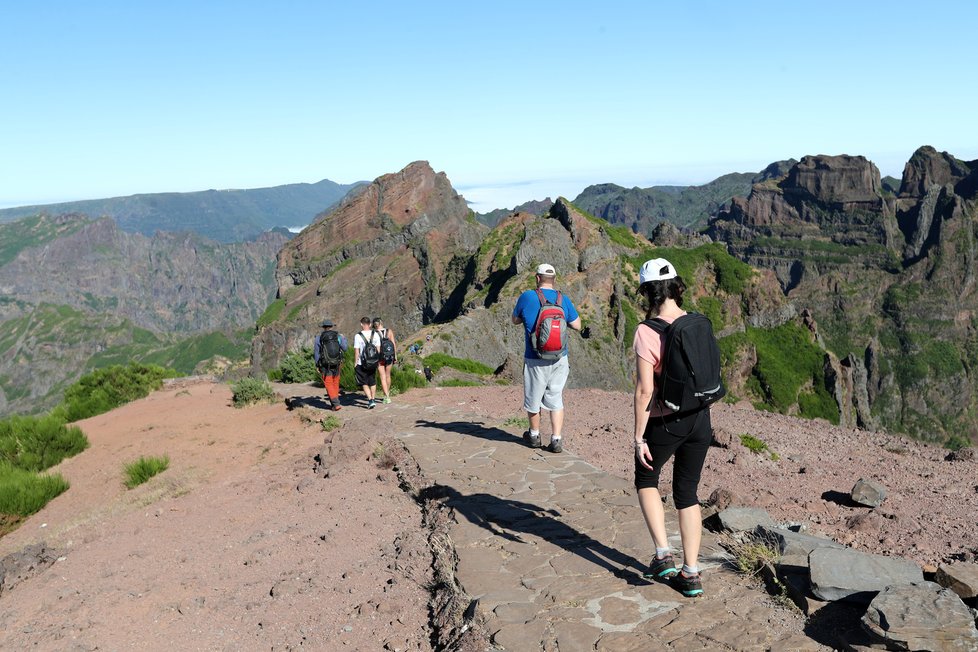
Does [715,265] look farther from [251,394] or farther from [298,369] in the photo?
[251,394]

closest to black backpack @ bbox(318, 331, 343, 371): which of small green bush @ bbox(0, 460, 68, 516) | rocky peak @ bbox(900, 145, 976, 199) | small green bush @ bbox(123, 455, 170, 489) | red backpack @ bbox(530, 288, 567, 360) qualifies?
small green bush @ bbox(123, 455, 170, 489)

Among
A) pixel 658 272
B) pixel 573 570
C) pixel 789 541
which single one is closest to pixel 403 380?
pixel 573 570

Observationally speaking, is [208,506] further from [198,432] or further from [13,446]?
[13,446]

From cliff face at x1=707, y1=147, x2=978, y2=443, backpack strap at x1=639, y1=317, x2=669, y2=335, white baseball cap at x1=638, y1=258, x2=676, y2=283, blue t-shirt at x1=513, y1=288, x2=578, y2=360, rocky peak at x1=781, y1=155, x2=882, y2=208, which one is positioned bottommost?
cliff face at x1=707, y1=147, x2=978, y2=443

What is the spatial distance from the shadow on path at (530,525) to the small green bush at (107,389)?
14407mm

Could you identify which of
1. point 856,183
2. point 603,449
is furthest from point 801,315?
point 856,183

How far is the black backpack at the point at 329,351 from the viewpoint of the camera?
40.2ft

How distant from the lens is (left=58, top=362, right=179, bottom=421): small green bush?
17812 millimetres

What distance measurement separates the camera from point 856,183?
631ft

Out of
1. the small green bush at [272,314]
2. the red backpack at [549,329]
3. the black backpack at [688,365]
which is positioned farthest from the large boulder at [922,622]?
the small green bush at [272,314]

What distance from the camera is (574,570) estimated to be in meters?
5.12

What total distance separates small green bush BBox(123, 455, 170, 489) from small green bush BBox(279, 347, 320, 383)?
7.81 m

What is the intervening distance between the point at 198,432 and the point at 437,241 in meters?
102

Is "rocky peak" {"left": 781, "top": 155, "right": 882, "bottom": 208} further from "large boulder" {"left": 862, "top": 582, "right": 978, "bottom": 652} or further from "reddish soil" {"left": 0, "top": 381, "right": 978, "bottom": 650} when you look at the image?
"large boulder" {"left": 862, "top": 582, "right": 978, "bottom": 652}
